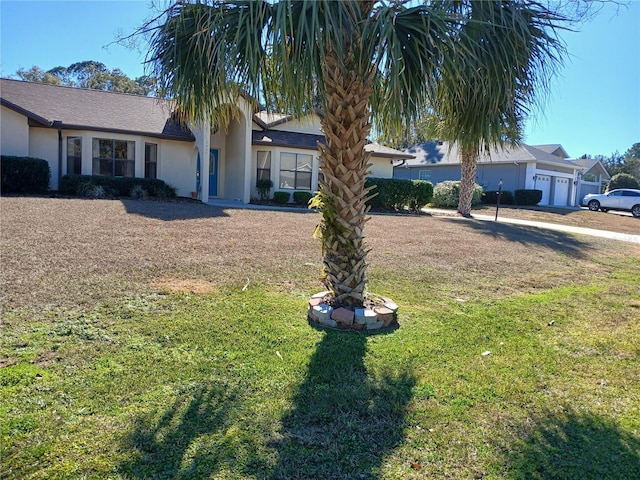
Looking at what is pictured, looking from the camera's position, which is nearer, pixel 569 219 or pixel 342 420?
pixel 342 420

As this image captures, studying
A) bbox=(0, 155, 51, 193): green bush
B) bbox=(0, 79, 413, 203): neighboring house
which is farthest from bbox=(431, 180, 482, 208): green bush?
bbox=(0, 155, 51, 193): green bush

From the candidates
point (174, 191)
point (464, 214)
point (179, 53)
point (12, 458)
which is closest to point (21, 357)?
point (12, 458)

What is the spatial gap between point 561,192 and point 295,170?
25.1 metres

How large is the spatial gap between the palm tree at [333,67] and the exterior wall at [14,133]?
1520 centimetres

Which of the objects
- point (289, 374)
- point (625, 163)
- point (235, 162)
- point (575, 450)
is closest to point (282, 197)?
point (235, 162)

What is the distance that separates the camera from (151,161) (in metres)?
19.6

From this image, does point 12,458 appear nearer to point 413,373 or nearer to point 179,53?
point 413,373

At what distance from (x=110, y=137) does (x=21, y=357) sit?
16.7 meters

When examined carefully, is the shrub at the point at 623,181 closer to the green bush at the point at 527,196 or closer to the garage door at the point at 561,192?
the garage door at the point at 561,192

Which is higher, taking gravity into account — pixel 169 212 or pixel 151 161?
pixel 151 161

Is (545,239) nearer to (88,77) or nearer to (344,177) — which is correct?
(344,177)

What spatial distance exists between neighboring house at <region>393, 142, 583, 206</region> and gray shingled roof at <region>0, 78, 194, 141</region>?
1572 cm

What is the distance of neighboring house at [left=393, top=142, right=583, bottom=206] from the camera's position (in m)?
31.6

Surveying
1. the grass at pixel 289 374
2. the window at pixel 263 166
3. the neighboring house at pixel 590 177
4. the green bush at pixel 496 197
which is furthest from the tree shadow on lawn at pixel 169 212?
the neighboring house at pixel 590 177
